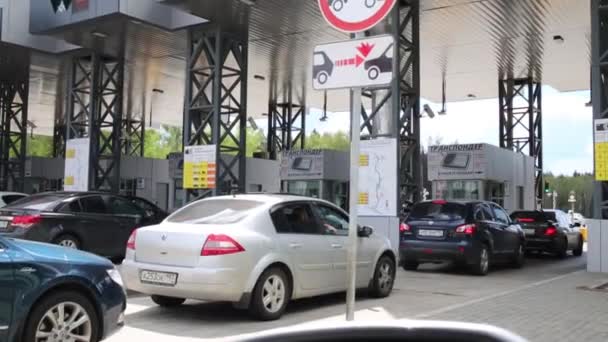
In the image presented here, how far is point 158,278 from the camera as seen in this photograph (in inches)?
295

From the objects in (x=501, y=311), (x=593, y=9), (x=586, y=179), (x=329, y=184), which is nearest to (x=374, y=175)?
(x=593, y=9)

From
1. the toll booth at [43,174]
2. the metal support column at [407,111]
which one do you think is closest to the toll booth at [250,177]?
the toll booth at [43,174]

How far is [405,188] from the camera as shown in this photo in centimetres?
1694

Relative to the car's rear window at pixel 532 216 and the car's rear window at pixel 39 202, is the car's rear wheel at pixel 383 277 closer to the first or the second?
the car's rear window at pixel 39 202

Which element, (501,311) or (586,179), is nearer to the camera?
(501,311)

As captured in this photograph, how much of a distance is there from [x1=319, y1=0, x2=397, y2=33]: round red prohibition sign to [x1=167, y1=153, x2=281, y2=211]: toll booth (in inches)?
849

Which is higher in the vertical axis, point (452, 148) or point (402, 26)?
point (402, 26)

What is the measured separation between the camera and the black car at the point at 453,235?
12.7 meters

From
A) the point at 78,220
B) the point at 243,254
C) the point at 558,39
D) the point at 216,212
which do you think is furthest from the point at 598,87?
the point at 78,220

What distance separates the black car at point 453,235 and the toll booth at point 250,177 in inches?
550

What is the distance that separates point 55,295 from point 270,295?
9.21 ft

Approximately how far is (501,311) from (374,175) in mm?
6959

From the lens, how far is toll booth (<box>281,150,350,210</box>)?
2439 centimetres

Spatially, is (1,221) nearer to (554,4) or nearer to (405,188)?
(405,188)
